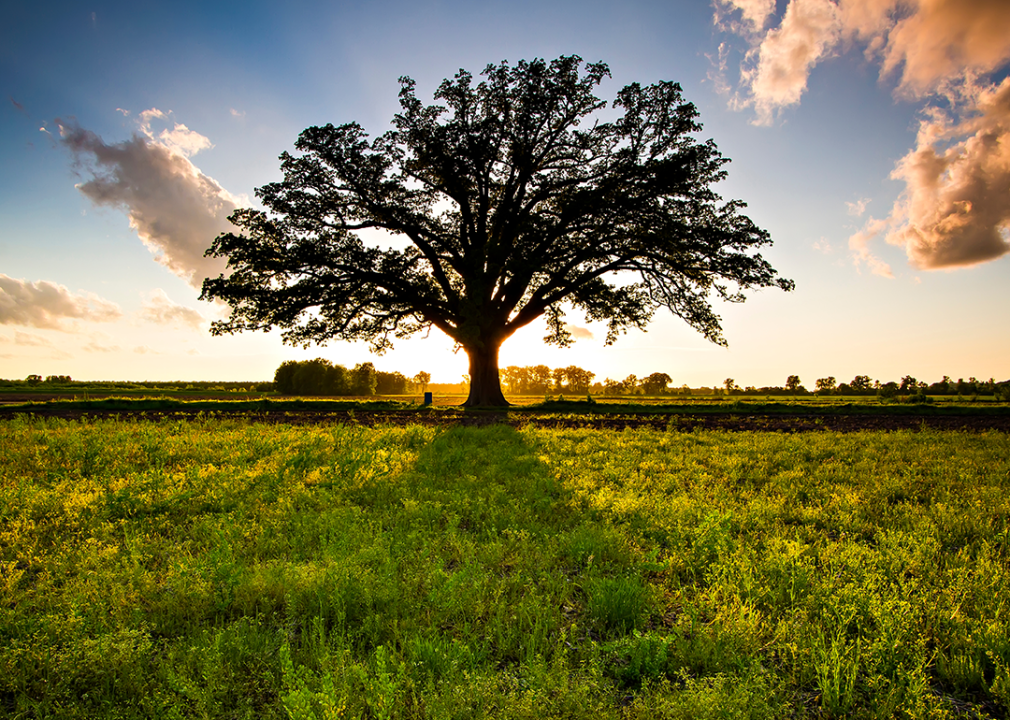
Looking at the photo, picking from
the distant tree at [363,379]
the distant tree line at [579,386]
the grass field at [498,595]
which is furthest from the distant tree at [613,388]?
the grass field at [498,595]

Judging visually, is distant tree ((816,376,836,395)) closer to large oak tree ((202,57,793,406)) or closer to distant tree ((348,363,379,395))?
large oak tree ((202,57,793,406))

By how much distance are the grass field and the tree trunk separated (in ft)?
58.4

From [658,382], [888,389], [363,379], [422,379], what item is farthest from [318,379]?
[888,389]

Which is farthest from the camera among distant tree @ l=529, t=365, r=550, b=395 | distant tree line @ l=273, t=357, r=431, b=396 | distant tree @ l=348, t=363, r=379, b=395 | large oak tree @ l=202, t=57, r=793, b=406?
distant tree @ l=529, t=365, r=550, b=395

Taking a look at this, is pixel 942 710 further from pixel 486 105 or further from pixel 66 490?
pixel 486 105

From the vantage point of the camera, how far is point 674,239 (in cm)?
2084

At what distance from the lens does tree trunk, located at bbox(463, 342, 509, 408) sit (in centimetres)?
2448

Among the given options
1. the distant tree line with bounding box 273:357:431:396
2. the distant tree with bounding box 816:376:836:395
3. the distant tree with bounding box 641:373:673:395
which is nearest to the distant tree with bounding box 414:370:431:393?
the distant tree line with bounding box 273:357:431:396

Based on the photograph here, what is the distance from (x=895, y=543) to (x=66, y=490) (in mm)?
9472

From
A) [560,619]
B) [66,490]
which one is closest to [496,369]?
[66,490]

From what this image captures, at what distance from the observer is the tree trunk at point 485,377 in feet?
80.3

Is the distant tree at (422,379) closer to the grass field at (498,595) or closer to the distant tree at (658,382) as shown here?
the distant tree at (658,382)

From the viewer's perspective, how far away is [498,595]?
3148 millimetres

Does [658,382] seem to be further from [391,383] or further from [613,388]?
[391,383]
